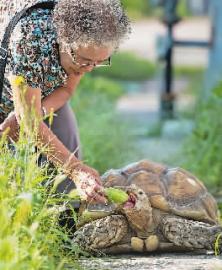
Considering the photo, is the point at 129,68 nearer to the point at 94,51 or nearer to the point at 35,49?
the point at 35,49

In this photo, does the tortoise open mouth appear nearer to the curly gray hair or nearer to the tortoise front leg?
the tortoise front leg

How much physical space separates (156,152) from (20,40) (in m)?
4.62

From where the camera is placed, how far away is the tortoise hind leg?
5.04 meters

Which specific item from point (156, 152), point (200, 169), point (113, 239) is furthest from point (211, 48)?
point (113, 239)

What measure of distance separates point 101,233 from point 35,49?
3.23 ft

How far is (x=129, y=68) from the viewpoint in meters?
16.9

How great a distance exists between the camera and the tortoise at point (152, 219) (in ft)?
16.4

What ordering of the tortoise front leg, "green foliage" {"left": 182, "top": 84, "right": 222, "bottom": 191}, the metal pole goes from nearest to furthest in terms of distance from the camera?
the tortoise front leg
"green foliage" {"left": 182, "top": 84, "right": 222, "bottom": 191}
the metal pole

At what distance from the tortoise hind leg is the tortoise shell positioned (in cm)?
12

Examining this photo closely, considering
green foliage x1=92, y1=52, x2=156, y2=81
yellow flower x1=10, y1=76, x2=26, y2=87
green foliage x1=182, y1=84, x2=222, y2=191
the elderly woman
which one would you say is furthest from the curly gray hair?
green foliage x1=92, y1=52, x2=156, y2=81

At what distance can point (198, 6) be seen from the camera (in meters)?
23.1

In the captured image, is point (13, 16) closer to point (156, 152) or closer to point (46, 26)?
point (46, 26)

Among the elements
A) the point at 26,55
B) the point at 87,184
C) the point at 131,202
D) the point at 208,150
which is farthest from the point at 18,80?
the point at 208,150

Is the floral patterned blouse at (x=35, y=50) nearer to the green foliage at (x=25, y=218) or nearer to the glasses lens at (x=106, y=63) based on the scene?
the glasses lens at (x=106, y=63)
